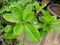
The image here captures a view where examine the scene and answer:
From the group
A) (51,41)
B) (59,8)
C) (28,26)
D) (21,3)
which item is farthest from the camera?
(59,8)

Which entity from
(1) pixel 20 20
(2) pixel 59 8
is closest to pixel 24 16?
(1) pixel 20 20

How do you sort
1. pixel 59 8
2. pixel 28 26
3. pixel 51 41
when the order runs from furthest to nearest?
1. pixel 59 8
2. pixel 51 41
3. pixel 28 26

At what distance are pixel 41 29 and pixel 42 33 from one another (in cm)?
1

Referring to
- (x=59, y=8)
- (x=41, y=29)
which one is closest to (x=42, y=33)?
(x=41, y=29)

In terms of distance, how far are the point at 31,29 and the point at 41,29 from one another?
0.20 ft

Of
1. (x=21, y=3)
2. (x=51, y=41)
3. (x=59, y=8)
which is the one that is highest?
(x=21, y=3)

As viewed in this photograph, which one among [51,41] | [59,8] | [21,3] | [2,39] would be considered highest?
[21,3]

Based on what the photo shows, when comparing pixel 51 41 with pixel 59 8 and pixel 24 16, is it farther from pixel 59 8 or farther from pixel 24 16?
pixel 24 16

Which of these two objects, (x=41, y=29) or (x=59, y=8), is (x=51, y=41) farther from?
(x=41, y=29)

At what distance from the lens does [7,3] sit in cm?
50

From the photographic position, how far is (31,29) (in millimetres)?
335

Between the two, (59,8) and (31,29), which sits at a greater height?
(31,29)

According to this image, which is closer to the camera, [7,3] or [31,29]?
[31,29]

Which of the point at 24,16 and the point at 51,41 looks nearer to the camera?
the point at 24,16
